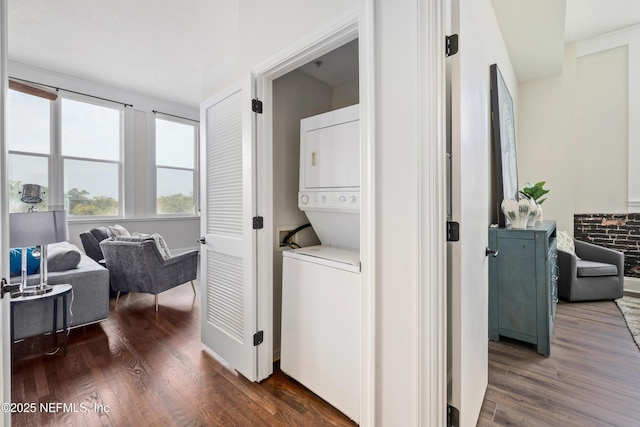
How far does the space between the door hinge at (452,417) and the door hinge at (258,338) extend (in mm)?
1165

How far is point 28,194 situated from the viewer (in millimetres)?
2021

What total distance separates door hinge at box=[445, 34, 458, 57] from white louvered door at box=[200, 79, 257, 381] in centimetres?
119

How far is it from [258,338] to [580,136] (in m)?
4.73

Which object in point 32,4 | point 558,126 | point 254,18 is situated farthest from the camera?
point 558,126

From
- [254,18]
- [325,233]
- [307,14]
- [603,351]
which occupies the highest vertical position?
[254,18]

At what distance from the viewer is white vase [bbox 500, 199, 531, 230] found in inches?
89.9

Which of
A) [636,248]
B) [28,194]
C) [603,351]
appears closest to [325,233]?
[28,194]

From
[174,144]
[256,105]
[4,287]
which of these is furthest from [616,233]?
[174,144]

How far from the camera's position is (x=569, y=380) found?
6.07ft

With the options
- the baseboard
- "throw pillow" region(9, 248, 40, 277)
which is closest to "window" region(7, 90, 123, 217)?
"throw pillow" region(9, 248, 40, 277)

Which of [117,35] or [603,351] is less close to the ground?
[117,35]

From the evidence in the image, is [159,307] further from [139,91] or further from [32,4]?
[139,91]

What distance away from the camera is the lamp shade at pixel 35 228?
6.06ft

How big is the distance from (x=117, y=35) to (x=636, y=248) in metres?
6.65
